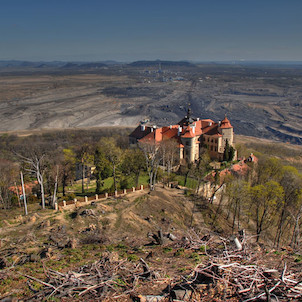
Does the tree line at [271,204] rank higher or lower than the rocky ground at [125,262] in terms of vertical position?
lower

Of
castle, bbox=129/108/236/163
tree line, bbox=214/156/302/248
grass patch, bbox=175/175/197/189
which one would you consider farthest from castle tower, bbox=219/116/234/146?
tree line, bbox=214/156/302/248

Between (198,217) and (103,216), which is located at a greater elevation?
(103,216)

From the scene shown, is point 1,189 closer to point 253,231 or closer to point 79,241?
point 79,241

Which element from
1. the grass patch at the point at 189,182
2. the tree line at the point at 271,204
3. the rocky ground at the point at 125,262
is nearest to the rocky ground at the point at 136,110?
the grass patch at the point at 189,182

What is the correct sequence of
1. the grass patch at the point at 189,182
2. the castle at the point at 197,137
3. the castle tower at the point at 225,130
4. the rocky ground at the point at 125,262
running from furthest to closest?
the castle tower at the point at 225,130 < the castle at the point at 197,137 < the grass patch at the point at 189,182 < the rocky ground at the point at 125,262

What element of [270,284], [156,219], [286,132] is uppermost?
[270,284]

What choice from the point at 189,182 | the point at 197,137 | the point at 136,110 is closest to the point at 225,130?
the point at 197,137

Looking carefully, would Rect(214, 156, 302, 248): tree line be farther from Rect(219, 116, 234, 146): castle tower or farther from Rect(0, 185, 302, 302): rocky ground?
Rect(219, 116, 234, 146): castle tower

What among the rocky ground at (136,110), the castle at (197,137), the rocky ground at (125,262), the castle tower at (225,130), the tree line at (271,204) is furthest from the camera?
the rocky ground at (136,110)

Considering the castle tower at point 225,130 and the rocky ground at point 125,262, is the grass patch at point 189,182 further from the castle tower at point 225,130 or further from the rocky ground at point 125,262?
the rocky ground at point 125,262

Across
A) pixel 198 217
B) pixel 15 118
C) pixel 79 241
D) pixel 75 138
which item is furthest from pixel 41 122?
pixel 79 241

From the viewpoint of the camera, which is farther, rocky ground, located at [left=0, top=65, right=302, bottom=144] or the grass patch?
rocky ground, located at [left=0, top=65, right=302, bottom=144]
